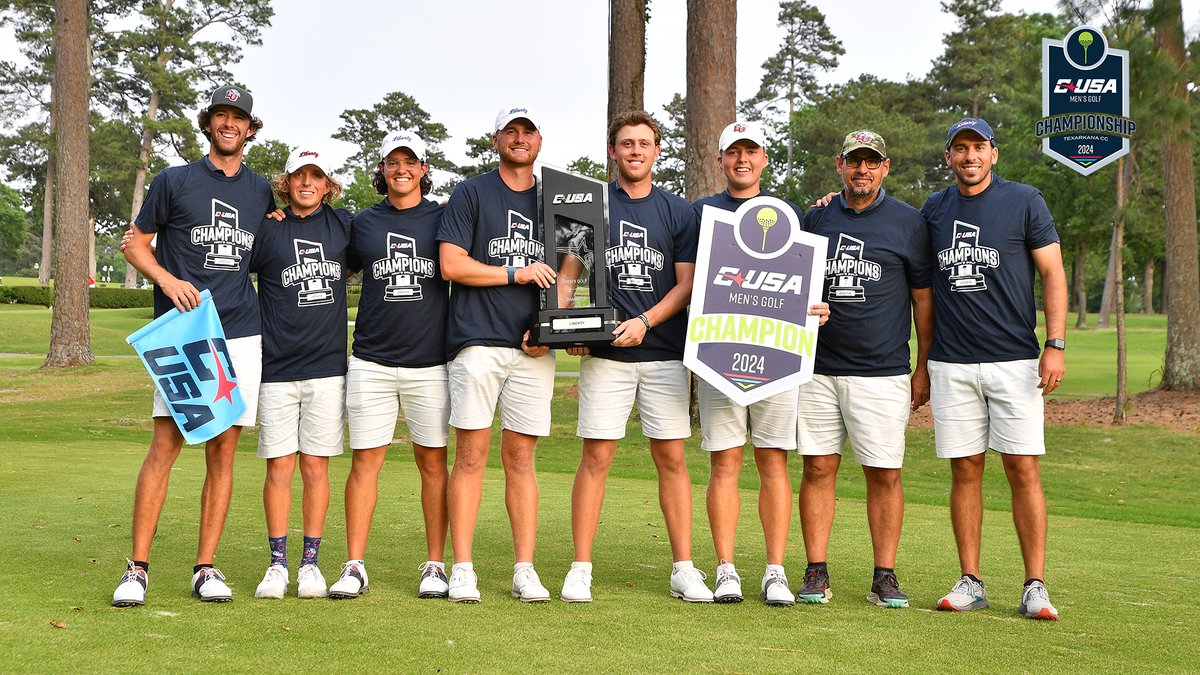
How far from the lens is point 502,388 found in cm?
563

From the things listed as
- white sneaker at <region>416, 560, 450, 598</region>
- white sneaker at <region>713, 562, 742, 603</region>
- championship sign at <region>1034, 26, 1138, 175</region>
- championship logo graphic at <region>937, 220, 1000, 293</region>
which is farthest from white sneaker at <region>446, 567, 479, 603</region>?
championship sign at <region>1034, 26, 1138, 175</region>

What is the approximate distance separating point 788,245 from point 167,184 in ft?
9.53

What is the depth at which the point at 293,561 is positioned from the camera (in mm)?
6227

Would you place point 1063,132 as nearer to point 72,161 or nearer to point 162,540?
point 162,540

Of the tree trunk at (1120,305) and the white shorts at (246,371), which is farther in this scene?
the tree trunk at (1120,305)

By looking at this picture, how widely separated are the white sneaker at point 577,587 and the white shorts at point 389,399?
912mm

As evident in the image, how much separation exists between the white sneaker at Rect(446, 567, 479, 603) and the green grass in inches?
3.1

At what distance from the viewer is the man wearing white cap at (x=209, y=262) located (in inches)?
211

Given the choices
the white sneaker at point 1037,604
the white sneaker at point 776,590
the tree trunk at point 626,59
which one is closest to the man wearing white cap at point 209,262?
the white sneaker at point 776,590

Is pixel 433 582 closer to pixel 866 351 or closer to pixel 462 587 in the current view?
pixel 462 587

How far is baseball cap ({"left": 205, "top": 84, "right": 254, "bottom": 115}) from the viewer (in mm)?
5430

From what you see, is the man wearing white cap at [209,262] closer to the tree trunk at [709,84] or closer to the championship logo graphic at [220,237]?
the championship logo graphic at [220,237]

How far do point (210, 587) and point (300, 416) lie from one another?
37.0 inches

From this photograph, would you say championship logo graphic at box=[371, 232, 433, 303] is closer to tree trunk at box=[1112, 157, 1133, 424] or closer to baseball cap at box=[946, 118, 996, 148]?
baseball cap at box=[946, 118, 996, 148]
